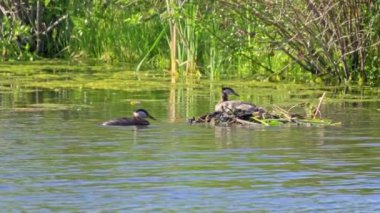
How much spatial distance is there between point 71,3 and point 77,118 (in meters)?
9.49

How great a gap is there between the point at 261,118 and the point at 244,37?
476cm

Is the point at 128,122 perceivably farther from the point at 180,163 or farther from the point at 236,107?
the point at 180,163

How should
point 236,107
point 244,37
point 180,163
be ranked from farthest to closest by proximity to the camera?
1. point 244,37
2. point 236,107
3. point 180,163

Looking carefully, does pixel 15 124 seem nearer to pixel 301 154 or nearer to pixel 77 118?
pixel 77 118

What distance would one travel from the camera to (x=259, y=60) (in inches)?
762

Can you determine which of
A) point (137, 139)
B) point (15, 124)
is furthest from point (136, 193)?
point (15, 124)

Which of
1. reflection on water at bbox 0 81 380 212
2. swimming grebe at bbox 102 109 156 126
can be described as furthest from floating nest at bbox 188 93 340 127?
swimming grebe at bbox 102 109 156 126

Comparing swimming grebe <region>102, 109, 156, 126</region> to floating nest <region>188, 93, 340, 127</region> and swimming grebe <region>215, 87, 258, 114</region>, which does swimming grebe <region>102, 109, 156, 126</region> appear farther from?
swimming grebe <region>215, 87, 258, 114</region>

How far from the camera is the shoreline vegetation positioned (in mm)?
17328

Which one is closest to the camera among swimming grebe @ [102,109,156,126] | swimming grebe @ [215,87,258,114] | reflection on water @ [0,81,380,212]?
reflection on water @ [0,81,380,212]

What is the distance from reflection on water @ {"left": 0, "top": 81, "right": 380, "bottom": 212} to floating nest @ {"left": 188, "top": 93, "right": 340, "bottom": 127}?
0.21 m

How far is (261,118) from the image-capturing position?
43.4 feet

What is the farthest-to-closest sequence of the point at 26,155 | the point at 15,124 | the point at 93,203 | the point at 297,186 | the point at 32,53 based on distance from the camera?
1. the point at 32,53
2. the point at 15,124
3. the point at 26,155
4. the point at 297,186
5. the point at 93,203

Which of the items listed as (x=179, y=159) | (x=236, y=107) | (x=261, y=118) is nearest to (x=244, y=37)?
(x=236, y=107)
